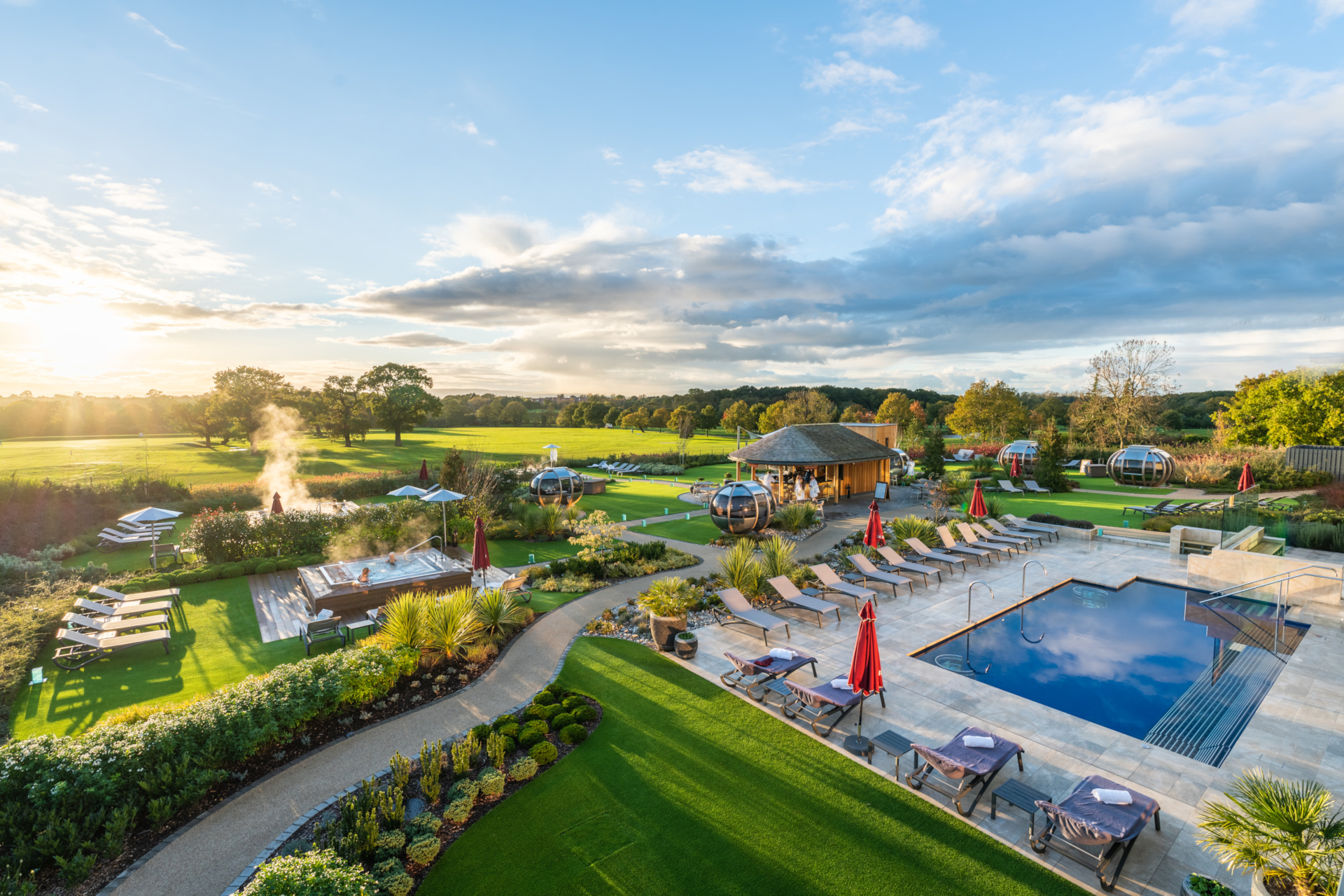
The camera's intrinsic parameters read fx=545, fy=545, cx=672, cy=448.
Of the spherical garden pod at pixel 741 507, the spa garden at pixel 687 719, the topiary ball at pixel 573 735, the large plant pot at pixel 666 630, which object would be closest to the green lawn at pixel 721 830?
the spa garden at pixel 687 719

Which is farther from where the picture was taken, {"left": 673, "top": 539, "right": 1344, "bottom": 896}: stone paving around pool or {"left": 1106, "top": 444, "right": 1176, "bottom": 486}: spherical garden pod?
{"left": 1106, "top": 444, "right": 1176, "bottom": 486}: spherical garden pod

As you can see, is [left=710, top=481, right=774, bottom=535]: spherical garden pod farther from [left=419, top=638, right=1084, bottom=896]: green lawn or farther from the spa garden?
[left=419, top=638, right=1084, bottom=896]: green lawn

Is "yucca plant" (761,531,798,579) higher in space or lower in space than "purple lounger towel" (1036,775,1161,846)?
higher

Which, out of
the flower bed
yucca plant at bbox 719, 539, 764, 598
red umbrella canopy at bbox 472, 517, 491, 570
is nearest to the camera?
the flower bed

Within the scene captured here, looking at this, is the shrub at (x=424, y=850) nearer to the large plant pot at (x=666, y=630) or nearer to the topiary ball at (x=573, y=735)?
the topiary ball at (x=573, y=735)

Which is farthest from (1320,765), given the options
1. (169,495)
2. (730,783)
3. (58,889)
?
(169,495)

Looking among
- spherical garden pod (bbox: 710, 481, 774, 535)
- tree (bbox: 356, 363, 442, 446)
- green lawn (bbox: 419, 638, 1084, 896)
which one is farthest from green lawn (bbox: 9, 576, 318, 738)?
tree (bbox: 356, 363, 442, 446)

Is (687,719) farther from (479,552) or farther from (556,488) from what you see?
(556,488)
